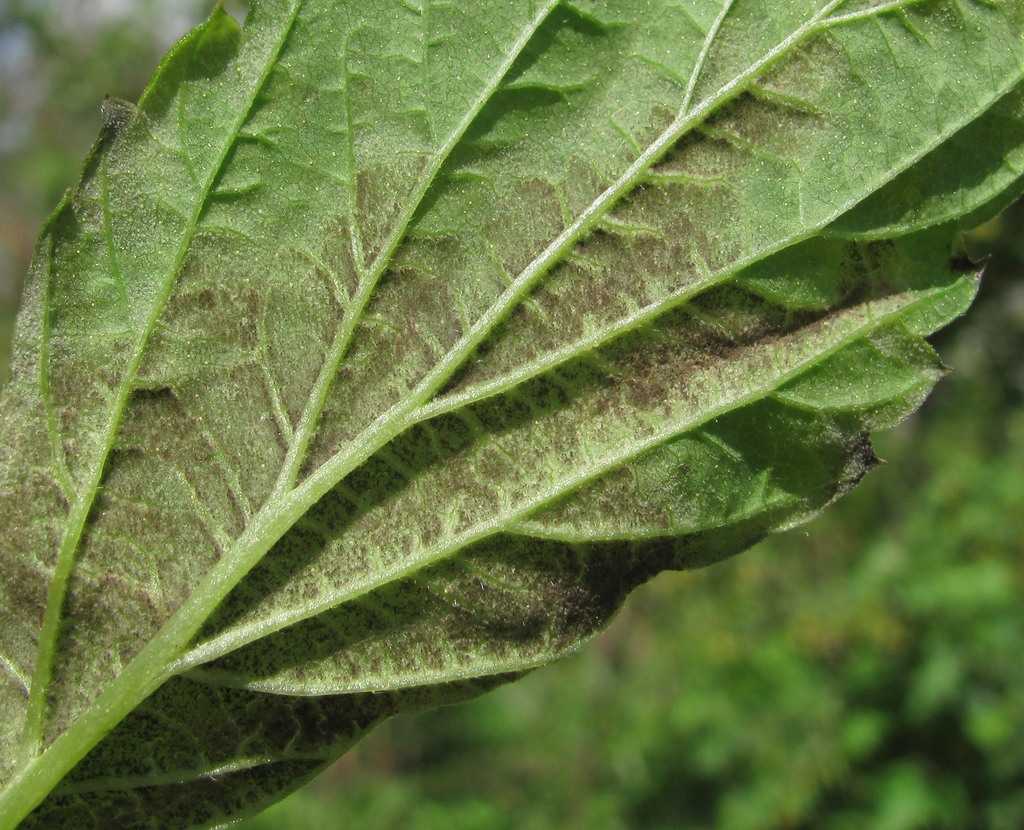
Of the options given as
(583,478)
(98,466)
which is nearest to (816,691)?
(583,478)

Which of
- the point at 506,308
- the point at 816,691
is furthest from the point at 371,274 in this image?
the point at 816,691

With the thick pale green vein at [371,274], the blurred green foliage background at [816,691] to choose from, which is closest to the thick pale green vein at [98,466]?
the thick pale green vein at [371,274]

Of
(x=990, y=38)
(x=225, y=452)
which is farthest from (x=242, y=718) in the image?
(x=990, y=38)

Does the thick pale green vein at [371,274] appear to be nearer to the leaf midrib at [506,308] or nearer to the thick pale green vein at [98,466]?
the leaf midrib at [506,308]

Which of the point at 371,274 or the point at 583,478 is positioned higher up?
the point at 371,274

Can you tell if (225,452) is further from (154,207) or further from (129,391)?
(154,207)

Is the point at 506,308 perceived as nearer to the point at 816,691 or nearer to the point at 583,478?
the point at 583,478

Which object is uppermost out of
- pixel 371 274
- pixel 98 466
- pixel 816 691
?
pixel 371 274

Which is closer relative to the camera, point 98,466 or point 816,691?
point 98,466
